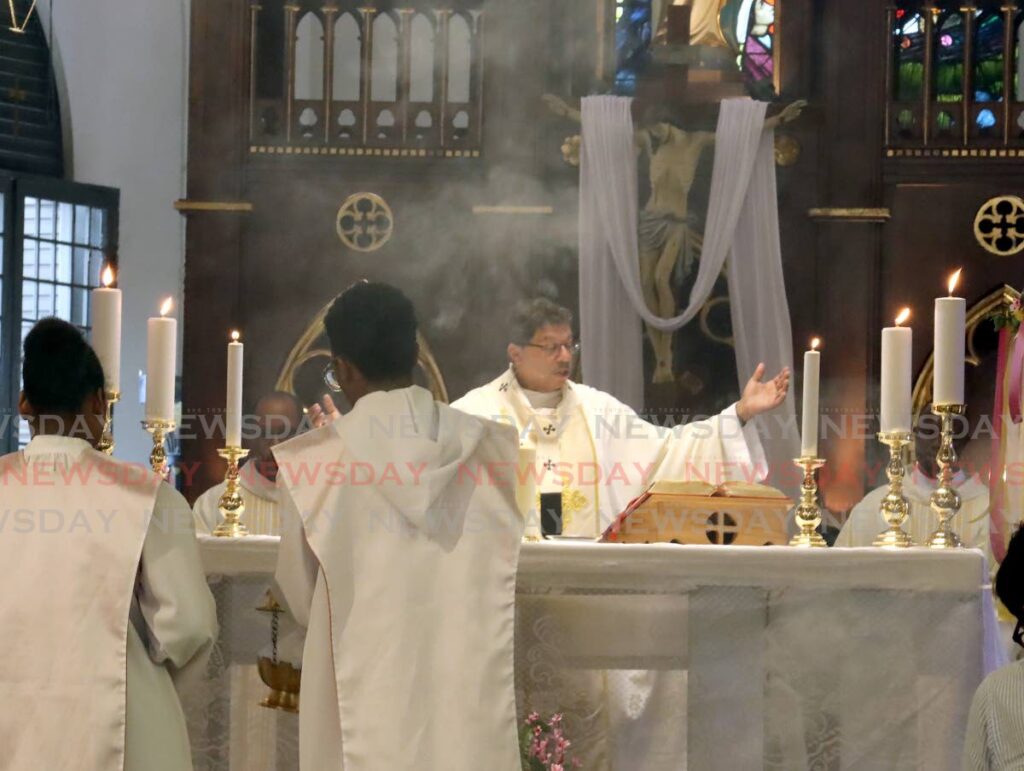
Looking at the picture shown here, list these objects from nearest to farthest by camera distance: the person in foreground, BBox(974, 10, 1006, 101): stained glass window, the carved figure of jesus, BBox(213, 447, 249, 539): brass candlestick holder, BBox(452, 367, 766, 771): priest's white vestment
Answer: the person in foreground → BBox(213, 447, 249, 539): brass candlestick holder → BBox(452, 367, 766, 771): priest's white vestment → the carved figure of jesus → BBox(974, 10, 1006, 101): stained glass window

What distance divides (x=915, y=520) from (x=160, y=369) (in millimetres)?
3613

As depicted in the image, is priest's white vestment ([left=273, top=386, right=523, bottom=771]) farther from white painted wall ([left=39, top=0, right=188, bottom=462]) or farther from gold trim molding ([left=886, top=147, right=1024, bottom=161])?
white painted wall ([left=39, top=0, right=188, bottom=462])

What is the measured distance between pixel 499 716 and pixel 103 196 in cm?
614

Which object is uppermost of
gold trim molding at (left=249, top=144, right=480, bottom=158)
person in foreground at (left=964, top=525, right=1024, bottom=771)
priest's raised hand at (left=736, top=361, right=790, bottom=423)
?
gold trim molding at (left=249, top=144, right=480, bottom=158)

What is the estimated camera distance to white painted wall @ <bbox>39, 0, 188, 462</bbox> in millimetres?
9172

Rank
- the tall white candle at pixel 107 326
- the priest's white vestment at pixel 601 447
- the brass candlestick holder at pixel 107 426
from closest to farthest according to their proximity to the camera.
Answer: the brass candlestick holder at pixel 107 426
the tall white candle at pixel 107 326
the priest's white vestment at pixel 601 447

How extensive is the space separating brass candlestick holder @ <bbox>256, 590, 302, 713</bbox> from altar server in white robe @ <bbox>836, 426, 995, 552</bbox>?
10.4 ft

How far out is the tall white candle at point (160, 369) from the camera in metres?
3.87

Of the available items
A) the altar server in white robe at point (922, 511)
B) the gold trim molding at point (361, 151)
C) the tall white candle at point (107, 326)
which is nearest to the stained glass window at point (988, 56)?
the altar server in white robe at point (922, 511)

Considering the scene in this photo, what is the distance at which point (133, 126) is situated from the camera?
9289 millimetres

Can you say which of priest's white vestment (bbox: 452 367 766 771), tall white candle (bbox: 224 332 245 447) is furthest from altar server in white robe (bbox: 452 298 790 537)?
tall white candle (bbox: 224 332 245 447)

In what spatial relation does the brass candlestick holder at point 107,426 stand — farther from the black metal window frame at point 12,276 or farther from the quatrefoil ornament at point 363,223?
the black metal window frame at point 12,276

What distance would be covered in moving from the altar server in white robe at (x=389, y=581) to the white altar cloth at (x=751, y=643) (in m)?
0.36

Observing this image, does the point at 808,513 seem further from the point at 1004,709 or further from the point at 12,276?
the point at 12,276
